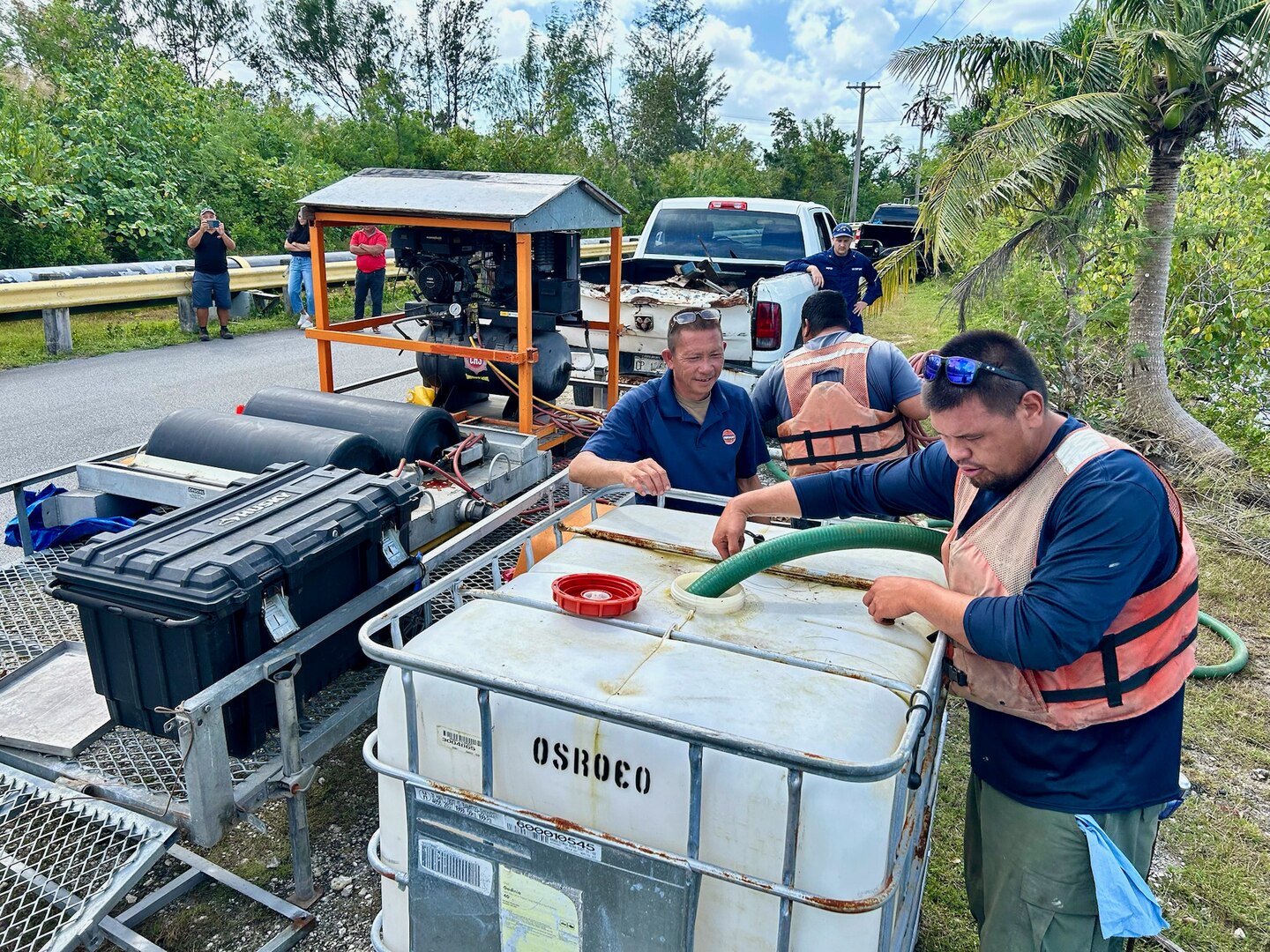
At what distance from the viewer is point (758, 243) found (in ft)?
33.7

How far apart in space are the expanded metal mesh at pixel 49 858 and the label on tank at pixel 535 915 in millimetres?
1326

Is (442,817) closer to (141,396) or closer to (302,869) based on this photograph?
(302,869)

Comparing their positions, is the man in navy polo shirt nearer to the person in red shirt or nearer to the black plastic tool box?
the black plastic tool box

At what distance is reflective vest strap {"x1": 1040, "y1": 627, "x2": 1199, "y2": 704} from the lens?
82.5 inches

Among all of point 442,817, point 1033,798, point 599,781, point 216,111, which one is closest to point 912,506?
point 1033,798

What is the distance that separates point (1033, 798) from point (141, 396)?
9.12 meters

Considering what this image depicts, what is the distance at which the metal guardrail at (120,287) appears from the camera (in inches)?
408

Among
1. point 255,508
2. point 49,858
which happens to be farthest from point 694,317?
point 49,858

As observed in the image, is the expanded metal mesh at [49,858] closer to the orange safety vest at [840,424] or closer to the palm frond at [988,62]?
the orange safety vest at [840,424]

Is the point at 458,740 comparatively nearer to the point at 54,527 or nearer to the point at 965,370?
the point at 965,370

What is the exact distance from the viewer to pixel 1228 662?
16.5 feet

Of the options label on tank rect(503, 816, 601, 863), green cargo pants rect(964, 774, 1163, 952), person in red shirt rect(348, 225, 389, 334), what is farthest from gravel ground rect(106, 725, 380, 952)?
person in red shirt rect(348, 225, 389, 334)

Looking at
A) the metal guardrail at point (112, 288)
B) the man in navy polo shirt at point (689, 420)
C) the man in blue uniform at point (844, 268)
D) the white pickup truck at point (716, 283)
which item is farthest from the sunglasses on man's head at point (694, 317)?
the metal guardrail at point (112, 288)

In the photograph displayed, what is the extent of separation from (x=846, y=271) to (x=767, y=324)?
7.82 feet
